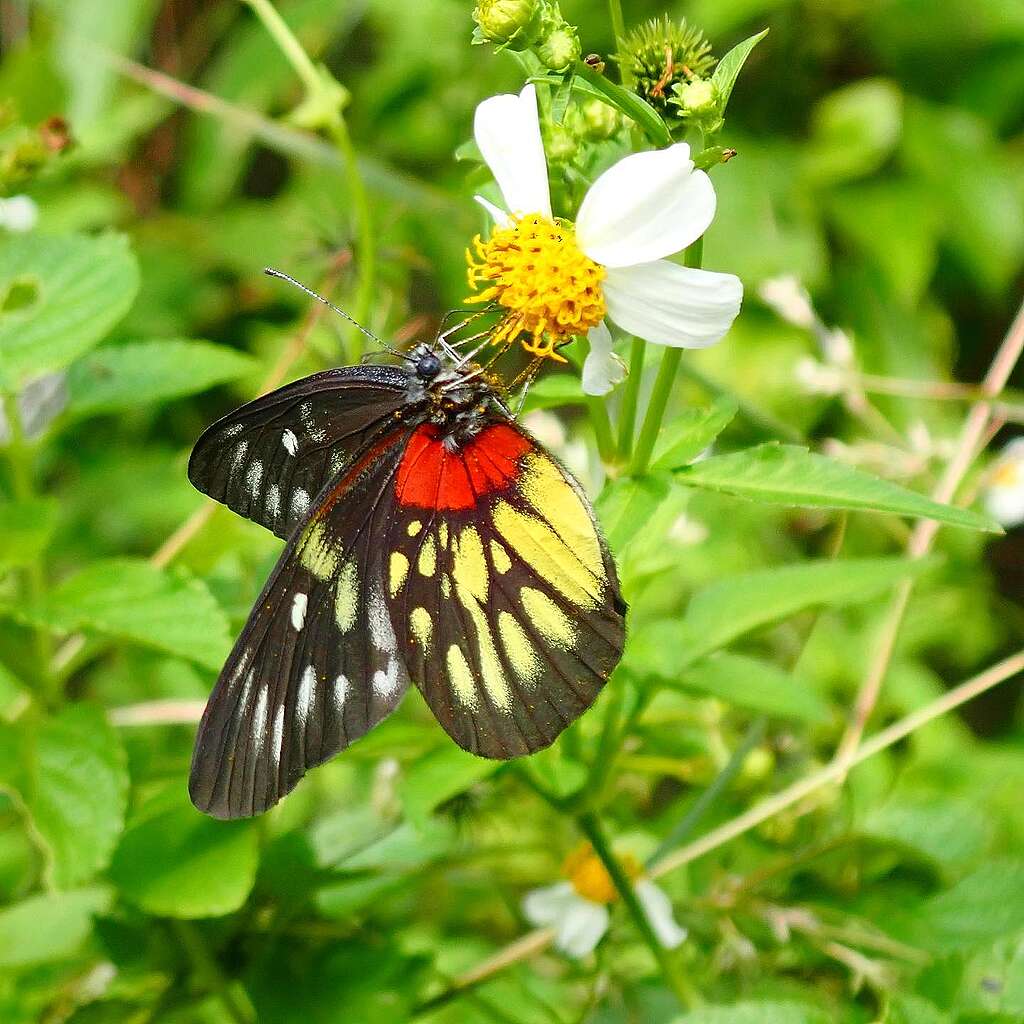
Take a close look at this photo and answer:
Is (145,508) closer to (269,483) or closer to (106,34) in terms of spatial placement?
(106,34)

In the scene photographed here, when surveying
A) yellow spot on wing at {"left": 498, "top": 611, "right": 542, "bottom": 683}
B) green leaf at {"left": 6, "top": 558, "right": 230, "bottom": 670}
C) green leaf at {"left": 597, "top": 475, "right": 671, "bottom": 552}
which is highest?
green leaf at {"left": 597, "top": 475, "right": 671, "bottom": 552}

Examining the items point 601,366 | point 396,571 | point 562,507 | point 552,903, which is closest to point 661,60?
point 601,366

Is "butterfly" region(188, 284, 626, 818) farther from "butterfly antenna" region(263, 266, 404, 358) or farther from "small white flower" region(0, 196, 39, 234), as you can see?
"small white flower" region(0, 196, 39, 234)

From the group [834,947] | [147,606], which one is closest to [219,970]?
[147,606]

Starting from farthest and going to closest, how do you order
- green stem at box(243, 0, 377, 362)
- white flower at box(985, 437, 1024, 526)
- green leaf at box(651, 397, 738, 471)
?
1. white flower at box(985, 437, 1024, 526)
2. green stem at box(243, 0, 377, 362)
3. green leaf at box(651, 397, 738, 471)

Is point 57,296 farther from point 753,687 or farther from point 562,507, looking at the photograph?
point 753,687

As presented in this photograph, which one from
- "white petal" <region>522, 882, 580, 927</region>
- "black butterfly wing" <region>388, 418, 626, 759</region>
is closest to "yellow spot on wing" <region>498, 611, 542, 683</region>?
"black butterfly wing" <region>388, 418, 626, 759</region>
